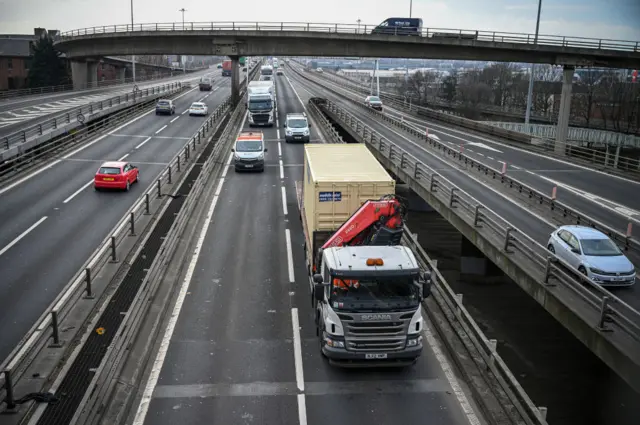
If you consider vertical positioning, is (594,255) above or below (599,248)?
below

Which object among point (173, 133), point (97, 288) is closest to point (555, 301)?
point (97, 288)

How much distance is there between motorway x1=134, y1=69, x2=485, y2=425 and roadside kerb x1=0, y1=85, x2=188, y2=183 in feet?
62.8

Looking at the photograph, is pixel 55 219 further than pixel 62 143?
No

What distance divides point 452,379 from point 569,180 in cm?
2746

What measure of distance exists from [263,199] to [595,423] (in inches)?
734

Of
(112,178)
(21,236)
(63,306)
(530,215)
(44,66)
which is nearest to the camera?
(63,306)

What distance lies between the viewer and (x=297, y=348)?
15.6 m

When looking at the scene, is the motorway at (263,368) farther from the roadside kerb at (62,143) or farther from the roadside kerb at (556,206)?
the roadside kerb at (62,143)

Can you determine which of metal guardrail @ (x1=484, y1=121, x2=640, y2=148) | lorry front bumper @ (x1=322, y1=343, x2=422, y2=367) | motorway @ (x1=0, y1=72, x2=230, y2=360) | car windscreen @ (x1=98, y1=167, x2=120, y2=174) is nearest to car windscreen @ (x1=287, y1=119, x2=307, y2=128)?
motorway @ (x1=0, y1=72, x2=230, y2=360)

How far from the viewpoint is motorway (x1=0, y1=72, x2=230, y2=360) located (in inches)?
702

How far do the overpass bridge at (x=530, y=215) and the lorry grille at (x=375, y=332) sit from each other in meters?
4.99

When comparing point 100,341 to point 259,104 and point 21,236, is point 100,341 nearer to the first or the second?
point 21,236

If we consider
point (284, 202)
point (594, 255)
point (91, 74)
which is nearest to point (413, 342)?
point (594, 255)

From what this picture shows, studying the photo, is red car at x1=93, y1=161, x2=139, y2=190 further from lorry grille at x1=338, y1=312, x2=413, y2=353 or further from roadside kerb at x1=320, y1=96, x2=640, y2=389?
lorry grille at x1=338, y1=312, x2=413, y2=353
